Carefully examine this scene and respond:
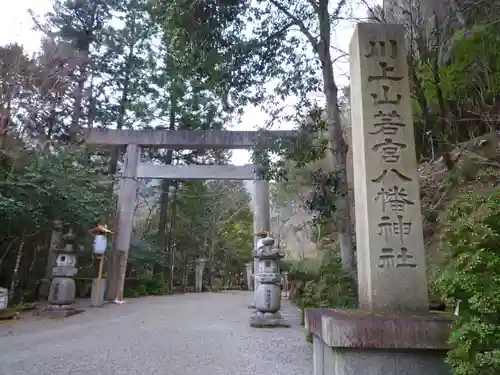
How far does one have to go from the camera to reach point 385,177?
287cm

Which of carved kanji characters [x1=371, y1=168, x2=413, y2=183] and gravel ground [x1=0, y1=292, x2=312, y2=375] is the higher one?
carved kanji characters [x1=371, y1=168, x2=413, y2=183]

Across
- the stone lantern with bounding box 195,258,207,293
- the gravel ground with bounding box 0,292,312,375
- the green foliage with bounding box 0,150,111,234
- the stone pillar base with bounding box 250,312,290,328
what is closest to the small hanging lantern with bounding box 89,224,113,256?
the green foliage with bounding box 0,150,111,234

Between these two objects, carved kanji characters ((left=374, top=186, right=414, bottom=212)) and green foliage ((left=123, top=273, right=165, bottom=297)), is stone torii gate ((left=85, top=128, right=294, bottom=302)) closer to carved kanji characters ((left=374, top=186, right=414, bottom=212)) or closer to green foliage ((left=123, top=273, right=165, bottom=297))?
green foliage ((left=123, top=273, right=165, bottom=297))

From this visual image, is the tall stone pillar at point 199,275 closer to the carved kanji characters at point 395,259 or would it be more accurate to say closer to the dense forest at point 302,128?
the dense forest at point 302,128

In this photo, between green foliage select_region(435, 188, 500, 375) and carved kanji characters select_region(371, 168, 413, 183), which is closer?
green foliage select_region(435, 188, 500, 375)

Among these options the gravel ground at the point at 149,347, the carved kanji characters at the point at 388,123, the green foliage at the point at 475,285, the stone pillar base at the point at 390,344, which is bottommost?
the gravel ground at the point at 149,347

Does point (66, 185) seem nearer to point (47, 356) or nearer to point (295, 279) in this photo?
point (47, 356)

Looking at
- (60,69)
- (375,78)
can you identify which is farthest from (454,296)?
(60,69)

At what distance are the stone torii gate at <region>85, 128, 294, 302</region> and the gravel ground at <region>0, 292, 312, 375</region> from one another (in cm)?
261

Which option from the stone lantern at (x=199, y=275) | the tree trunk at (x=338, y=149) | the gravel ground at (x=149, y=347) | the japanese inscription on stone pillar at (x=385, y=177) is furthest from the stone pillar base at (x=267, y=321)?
the stone lantern at (x=199, y=275)

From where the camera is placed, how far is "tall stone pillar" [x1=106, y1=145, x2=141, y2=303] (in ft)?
33.6

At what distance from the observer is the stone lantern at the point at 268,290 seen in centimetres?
692

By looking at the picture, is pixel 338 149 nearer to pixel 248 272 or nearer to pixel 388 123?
pixel 388 123

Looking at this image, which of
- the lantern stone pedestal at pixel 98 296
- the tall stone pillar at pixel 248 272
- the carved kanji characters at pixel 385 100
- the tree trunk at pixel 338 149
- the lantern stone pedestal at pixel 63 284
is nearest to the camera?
the carved kanji characters at pixel 385 100
